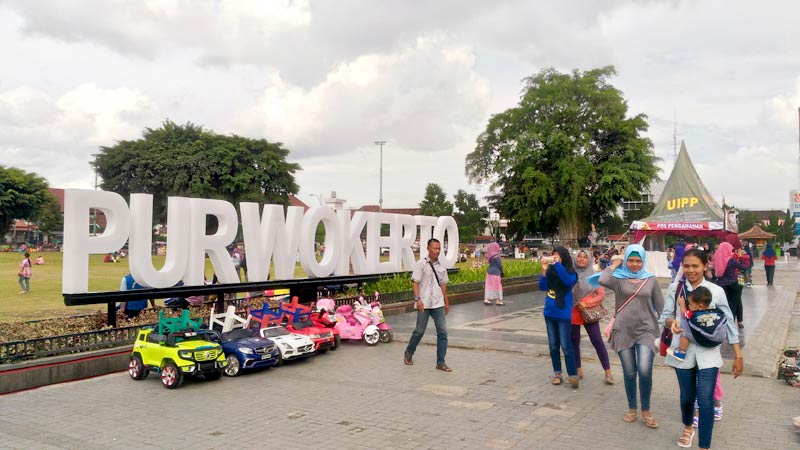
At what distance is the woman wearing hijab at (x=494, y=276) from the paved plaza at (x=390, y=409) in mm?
6814

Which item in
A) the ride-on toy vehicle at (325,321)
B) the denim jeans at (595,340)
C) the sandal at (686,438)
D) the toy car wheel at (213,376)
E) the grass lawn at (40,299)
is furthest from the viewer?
the grass lawn at (40,299)

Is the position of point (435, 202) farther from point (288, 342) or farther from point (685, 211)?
point (288, 342)

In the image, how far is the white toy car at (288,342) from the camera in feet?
28.7

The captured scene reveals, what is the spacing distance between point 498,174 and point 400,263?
98.3 ft

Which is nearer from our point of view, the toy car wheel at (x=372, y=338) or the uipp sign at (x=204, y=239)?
the uipp sign at (x=204, y=239)

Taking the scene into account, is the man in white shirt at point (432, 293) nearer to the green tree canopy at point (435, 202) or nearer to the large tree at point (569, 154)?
the large tree at point (569, 154)

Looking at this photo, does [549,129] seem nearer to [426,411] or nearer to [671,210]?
[671,210]

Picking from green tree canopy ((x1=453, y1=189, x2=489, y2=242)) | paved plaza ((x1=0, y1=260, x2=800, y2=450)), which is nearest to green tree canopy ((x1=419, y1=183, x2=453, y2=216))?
green tree canopy ((x1=453, y1=189, x2=489, y2=242))

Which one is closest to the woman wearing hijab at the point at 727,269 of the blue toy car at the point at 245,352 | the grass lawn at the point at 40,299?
the blue toy car at the point at 245,352

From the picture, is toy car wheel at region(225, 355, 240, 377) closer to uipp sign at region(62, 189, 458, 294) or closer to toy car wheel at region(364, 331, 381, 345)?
uipp sign at region(62, 189, 458, 294)

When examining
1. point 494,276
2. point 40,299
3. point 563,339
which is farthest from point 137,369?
point 40,299

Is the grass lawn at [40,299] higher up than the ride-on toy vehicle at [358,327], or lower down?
lower down

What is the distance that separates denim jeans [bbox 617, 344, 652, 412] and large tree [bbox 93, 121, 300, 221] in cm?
4469

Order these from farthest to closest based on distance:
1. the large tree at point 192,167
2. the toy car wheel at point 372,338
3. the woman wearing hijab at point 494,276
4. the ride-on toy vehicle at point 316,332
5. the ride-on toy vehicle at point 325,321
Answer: the large tree at point 192,167 → the woman wearing hijab at point 494,276 → the toy car wheel at point 372,338 → the ride-on toy vehicle at point 325,321 → the ride-on toy vehicle at point 316,332
